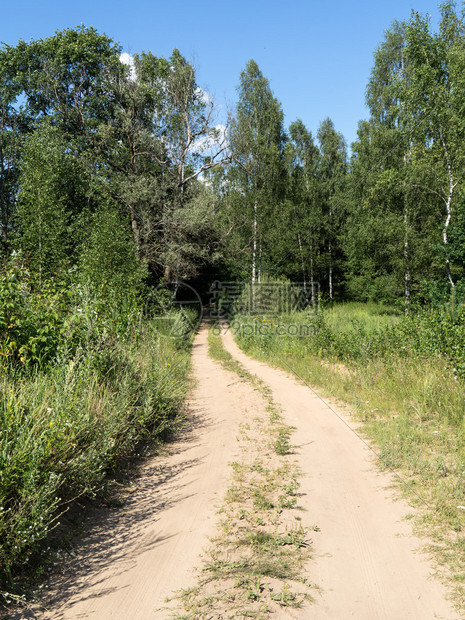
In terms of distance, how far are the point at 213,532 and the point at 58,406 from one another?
6.16 ft

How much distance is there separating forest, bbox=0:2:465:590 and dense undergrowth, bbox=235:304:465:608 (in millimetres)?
108

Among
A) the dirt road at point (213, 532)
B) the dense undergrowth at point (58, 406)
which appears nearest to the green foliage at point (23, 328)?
the dense undergrowth at point (58, 406)

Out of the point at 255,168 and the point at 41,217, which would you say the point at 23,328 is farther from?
the point at 255,168

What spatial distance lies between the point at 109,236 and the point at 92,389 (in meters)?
7.96

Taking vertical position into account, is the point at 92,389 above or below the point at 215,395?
above

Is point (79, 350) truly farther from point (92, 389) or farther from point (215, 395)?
point (215, 395)

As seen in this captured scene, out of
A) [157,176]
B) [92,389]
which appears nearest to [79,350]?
[92,389]

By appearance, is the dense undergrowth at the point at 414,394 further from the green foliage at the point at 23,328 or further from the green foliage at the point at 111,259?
the green foliage at the point at 111,259

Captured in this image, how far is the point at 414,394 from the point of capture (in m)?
6.61

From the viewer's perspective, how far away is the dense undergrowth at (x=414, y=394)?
12.3 ft

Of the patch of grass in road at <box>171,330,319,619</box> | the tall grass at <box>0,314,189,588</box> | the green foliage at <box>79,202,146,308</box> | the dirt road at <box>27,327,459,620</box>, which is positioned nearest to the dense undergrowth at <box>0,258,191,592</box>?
the tall grass at <box>0,314,189,588</box>

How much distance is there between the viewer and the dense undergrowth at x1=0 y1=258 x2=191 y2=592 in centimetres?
309

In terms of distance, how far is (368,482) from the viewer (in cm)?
441

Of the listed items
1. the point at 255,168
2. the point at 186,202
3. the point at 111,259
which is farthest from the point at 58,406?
the point at 255,168
